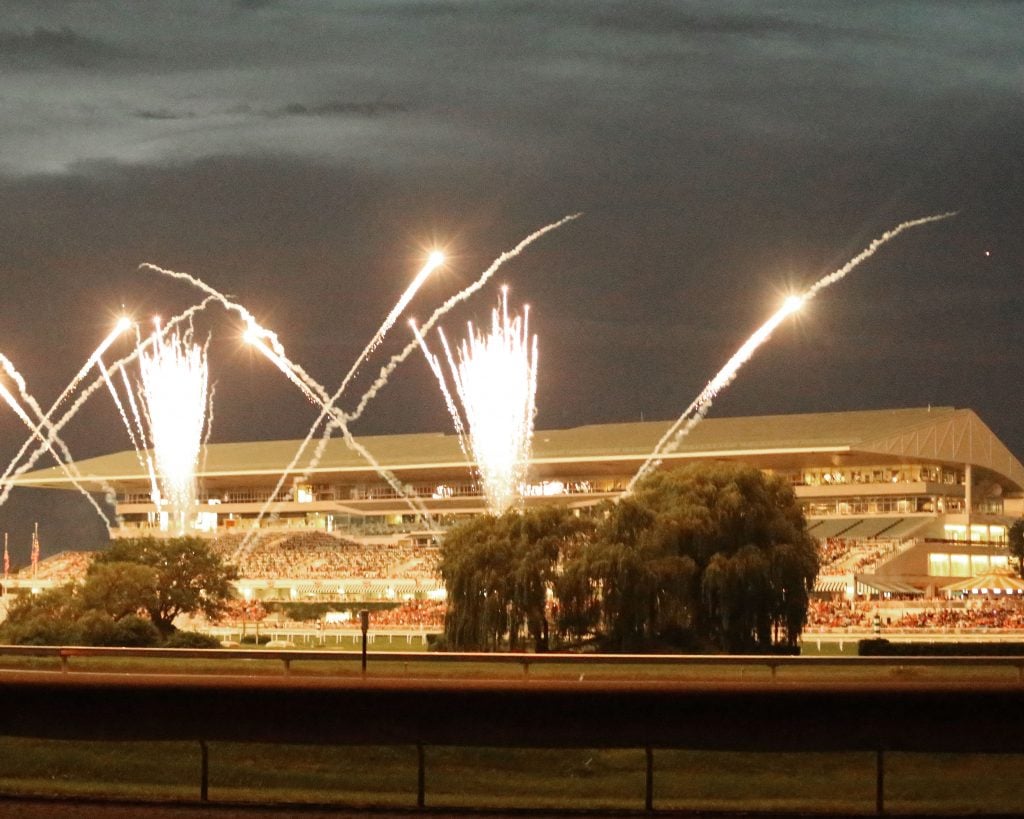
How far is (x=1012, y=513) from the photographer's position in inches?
4432

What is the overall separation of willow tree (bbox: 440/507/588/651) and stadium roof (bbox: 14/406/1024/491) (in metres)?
49.4

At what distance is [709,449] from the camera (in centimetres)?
10200

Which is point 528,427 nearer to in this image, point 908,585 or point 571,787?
point 908,585

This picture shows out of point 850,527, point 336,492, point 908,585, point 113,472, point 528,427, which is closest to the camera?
point 528,427

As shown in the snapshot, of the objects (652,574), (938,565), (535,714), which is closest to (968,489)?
(938,565)

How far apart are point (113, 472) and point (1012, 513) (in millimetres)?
64596

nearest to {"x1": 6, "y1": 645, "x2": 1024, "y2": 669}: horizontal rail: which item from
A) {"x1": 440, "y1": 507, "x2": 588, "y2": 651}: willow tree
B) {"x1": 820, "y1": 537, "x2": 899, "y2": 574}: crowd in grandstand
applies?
{"x1": 440, "y1": 507, "x2": 588, "y2": 651}: willow tree

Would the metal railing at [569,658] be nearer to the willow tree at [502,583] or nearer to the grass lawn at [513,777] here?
the grass lawn at [513,777]

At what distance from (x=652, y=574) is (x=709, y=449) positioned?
54.5 m

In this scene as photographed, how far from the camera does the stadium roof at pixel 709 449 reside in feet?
330

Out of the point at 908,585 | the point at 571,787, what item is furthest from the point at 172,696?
the point at 908,585

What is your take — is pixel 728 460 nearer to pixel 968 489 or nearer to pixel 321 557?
pixel 968 489

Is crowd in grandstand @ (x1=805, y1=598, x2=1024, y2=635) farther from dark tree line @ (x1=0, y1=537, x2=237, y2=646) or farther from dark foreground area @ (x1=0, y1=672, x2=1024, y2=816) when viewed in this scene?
dark foreground area @ (x1=0, y1=672, x2=1024, y2=816)

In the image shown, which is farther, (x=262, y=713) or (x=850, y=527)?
(x=850, y=527)
